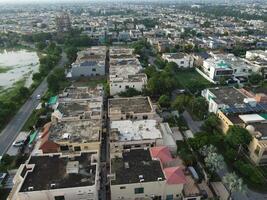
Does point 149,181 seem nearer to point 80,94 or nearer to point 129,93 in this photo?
point 80,94

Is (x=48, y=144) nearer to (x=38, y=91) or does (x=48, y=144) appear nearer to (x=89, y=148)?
(x=89, y=148)

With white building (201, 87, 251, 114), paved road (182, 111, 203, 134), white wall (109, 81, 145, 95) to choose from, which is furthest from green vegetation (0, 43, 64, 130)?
white building (201, 87, 251, 114)

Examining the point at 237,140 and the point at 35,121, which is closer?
the point at 237,140

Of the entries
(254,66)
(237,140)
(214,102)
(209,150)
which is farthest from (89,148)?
(254,66)

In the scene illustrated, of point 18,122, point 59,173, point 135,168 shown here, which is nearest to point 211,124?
point 135,168

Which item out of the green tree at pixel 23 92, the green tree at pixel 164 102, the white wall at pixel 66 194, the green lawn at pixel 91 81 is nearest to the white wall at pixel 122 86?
the green tree at pixel 164 102

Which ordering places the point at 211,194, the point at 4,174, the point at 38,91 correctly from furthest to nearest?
the point at 38,91
the point at 4,174
the point at 211,194
